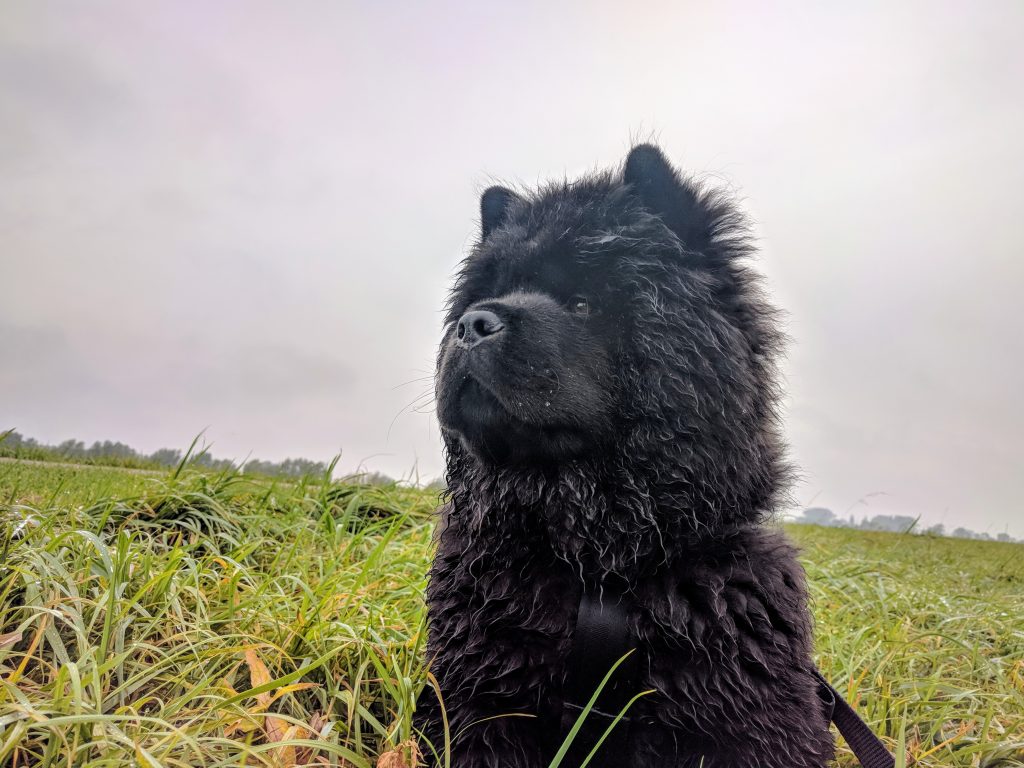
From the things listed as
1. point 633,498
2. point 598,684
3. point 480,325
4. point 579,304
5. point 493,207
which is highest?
point 493,207

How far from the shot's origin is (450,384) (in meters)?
2.40

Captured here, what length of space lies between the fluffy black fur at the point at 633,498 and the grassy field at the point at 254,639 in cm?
39

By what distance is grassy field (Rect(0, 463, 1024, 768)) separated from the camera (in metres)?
2.16

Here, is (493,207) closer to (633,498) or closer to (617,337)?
(617,337)

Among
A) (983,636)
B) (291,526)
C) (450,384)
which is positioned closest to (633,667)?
(450,384)

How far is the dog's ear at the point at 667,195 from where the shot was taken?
2.56 meters

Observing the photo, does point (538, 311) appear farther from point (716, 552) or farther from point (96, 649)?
point (96, 649)

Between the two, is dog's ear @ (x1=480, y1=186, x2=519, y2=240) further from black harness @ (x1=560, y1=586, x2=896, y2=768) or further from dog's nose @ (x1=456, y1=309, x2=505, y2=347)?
black harness @ (x1=560, y1=586, x2=896, y2=768)

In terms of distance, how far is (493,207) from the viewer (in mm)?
3111

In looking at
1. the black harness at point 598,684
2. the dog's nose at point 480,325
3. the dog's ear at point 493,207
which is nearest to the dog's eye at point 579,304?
the dog's nose at point 480,325

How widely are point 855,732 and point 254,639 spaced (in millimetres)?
2257

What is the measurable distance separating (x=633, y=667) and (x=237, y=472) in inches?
138

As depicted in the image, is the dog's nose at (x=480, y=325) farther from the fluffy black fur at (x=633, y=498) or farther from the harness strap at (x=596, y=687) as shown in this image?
the harness strap at (x=596, y=687)

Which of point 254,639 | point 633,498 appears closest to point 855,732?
point 633,498
